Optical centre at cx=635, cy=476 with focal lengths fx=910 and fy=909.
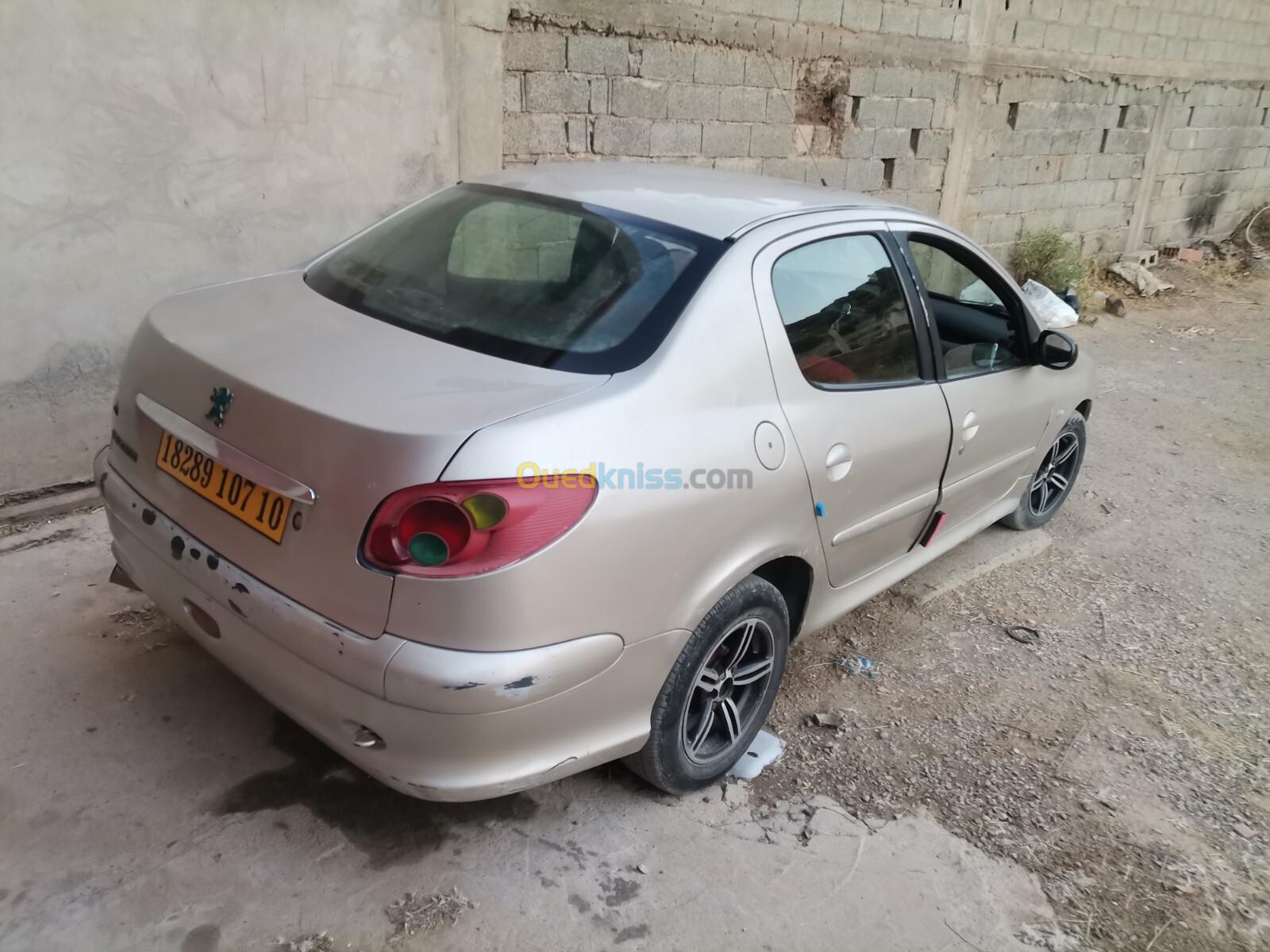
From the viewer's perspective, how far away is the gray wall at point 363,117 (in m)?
3.57

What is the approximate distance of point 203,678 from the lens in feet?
9.16

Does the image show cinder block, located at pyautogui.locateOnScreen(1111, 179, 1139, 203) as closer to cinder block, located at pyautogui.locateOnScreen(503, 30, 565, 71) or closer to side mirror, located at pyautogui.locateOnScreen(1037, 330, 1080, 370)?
cinder block, located at pyautogui.locateOnScreen(503, 30, 565, 71)

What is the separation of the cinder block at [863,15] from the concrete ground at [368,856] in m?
6.20

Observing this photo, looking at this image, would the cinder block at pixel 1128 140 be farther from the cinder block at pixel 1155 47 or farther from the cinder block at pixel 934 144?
the cinder block at pixel 934 144

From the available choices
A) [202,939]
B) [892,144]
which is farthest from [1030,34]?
[202,939]

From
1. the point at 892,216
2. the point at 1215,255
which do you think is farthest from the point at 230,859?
the point at 1215,255

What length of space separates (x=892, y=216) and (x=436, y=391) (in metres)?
1.80

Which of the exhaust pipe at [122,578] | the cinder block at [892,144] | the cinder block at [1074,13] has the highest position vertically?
the cinder block at [1074,13]

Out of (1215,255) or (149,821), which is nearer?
(149,821)

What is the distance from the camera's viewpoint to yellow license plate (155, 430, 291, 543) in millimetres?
1929

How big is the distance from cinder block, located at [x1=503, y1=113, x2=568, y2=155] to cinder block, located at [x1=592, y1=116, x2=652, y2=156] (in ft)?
0.92

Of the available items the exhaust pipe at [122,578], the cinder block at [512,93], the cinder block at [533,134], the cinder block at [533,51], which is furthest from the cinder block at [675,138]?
the exhaust pipe at [122,578]

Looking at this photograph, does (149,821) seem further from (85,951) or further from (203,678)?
(203,678)

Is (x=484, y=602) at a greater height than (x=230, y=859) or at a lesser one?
greater
